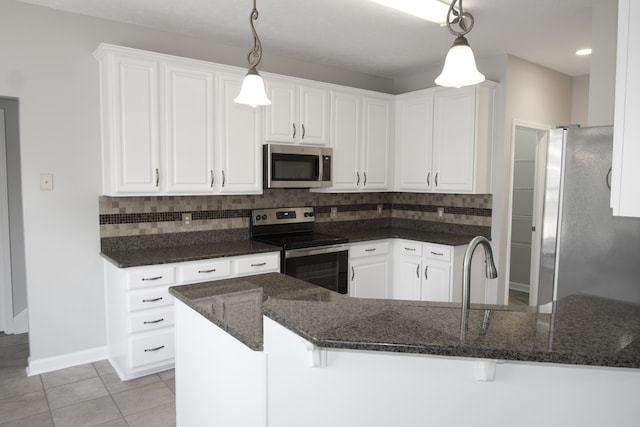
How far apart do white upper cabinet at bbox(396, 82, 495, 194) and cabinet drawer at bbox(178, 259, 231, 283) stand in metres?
2.15

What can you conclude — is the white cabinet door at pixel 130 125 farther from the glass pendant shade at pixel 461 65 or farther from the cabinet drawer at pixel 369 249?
the glass pendant shade at pixel 461 65

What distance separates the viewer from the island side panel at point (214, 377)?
4.92 feet

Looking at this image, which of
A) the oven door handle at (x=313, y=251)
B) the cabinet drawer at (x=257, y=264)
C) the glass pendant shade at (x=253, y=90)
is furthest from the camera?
the oven door handle at (x=313, y=251)

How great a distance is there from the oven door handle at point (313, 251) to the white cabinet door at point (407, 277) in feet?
2.36

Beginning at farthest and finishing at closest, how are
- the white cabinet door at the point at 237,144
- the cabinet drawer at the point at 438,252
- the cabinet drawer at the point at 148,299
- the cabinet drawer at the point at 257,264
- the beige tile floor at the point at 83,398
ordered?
1. the cabinet drawer at the point at 438,252
2. the white cabinet door at the point at 237,144
3. the cabinet drawer at the point at 257,264
4. the cabinet drawer at the point at 148,299
5. the beige tile floor at the point at 83,398

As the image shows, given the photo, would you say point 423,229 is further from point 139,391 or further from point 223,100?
point 139,391

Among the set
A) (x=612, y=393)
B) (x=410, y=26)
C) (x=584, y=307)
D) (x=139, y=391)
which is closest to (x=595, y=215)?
(x=584, y=307)

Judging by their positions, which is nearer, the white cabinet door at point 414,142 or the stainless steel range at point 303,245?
the stainless steel range at point 303,245

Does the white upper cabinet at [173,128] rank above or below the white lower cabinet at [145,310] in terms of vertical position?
above

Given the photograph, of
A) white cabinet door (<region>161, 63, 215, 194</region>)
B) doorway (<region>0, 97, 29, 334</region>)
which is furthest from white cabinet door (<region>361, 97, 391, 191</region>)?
doorway (<region>0, 97, 29, 334</region>)

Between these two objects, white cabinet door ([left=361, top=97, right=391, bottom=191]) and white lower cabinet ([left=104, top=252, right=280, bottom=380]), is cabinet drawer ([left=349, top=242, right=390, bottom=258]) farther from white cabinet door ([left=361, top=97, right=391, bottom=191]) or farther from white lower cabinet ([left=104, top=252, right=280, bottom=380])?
white lower cabinet ([left=104, top=252, right=280, bottom=380])

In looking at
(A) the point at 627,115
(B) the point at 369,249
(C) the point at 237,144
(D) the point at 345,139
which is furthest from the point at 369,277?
(A) the point at 627,115

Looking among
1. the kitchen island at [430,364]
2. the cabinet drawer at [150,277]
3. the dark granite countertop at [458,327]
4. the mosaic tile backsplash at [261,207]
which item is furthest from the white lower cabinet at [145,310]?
the kitchen island at [430,364]

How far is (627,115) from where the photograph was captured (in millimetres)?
1132
